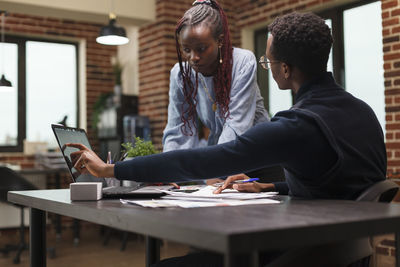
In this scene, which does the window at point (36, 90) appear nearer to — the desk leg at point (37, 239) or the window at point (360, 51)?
the window at point (360, 51)

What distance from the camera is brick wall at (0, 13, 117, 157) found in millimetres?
6211

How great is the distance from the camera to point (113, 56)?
6.71 meters

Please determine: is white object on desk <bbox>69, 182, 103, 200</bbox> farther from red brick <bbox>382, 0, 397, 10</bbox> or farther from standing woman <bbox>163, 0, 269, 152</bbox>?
red brick <bbox>382, 0, 397, 10</bbox>

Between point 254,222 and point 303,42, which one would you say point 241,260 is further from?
point 303,42

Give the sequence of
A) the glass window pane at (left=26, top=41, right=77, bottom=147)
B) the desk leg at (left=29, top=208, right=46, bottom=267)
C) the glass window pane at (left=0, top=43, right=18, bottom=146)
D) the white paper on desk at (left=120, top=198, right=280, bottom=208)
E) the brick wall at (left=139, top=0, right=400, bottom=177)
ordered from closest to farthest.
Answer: the white paper on desk at (left=120, top=198, right=280, bottom=208) < the desk leg at (left=29, top=208, right=46, bottom=267) < the brick wall at (left=139, top=0, right=400, bottom=177) < the glass window pane at (left=0, top=43, right=18, bottom=146) < the glass window pane at (left=26, top=41, right=77, bottom=147)

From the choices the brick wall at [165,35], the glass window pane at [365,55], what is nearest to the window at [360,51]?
the glass window pane at [365,55]

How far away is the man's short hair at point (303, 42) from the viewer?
4.08 feet

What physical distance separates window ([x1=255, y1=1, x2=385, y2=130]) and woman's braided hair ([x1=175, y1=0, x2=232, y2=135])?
2.70 m

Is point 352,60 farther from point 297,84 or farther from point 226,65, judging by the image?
point 297,84

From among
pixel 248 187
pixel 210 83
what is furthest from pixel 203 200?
pixel 210 83

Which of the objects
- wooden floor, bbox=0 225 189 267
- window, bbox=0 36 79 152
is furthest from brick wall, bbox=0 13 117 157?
wooden floor, bbox=0 225 189 267

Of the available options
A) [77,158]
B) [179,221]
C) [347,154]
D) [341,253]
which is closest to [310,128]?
[347,154]

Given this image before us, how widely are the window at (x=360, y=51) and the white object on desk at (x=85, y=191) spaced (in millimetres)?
3450

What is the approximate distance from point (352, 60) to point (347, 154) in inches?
A: 144
